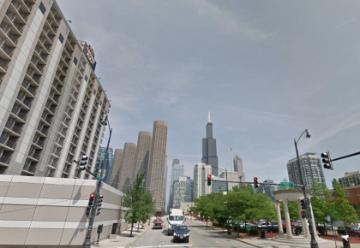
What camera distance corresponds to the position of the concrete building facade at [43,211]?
20609 millimetres

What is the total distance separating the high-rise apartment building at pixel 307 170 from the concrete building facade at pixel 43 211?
3569cm

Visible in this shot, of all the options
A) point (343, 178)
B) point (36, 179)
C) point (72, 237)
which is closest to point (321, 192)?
point (72, 237)

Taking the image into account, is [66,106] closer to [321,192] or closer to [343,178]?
[321,192]

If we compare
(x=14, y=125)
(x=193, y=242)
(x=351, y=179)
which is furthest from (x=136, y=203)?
(x=351, y=179)

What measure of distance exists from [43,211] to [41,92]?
3200 cm

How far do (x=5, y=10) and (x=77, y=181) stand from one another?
3309 centimetres

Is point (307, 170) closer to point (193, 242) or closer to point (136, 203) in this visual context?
point (193, 242)

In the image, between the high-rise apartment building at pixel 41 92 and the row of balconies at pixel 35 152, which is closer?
the high-rise apartment building at pixel 41 92

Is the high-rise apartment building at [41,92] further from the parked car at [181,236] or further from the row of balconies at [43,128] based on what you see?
the parked car at [181,236]

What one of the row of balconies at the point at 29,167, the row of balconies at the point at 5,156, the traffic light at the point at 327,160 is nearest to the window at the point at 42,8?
the row of balconies at the point at 5,156

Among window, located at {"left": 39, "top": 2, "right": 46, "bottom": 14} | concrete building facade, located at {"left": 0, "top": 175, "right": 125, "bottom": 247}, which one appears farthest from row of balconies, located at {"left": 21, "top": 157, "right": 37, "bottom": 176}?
window, located at {"left": 39, "top": 2, "right": 46, "bottom": 14}

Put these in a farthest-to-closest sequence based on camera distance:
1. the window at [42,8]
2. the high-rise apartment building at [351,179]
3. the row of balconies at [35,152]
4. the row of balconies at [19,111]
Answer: the high-rise apartment building at [351,179]
the row of balconies at [35,152]
the window at [42,8]
the row of balconies at [19,111]

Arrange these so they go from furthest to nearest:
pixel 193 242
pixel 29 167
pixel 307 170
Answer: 1. pixel 307 170
2. pixel 29 167
3. pixel 193 242

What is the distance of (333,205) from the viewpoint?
109 feet
